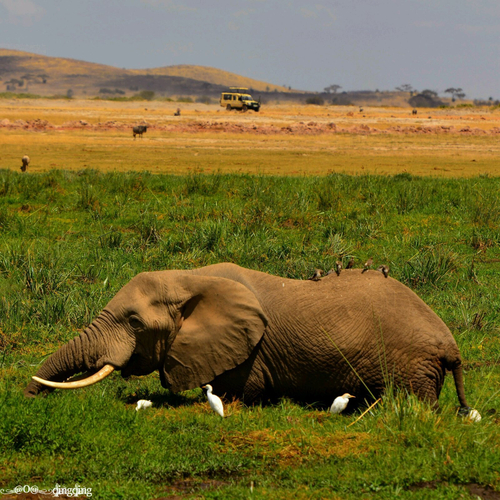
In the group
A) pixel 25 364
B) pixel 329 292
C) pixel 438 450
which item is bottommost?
pixel 25 364

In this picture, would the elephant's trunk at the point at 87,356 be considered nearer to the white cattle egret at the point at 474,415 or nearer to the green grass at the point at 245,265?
the green grass at the point at 245,265

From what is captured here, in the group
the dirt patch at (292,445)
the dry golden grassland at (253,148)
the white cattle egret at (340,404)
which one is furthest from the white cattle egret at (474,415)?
the dry golden grassland at (253,148)

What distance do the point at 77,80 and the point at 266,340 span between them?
566ft

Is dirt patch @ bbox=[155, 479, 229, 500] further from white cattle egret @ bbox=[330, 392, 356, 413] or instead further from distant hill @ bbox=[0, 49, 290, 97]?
distant hill @ bbox=[0, 49, 290, 97]

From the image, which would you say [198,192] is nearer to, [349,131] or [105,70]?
[349,131]

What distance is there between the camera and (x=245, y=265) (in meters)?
10.1

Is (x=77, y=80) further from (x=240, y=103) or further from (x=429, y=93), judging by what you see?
(x=240, y=103)

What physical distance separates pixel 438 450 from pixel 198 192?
1056 centimetres

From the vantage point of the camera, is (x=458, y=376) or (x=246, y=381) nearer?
(x=458, y=376)

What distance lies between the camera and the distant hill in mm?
157500

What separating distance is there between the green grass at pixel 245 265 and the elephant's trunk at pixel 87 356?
18 cm

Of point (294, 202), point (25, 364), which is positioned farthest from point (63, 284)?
point (294, 202)

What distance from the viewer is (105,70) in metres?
193

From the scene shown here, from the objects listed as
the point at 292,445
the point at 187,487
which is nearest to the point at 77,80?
the point at 292,445
